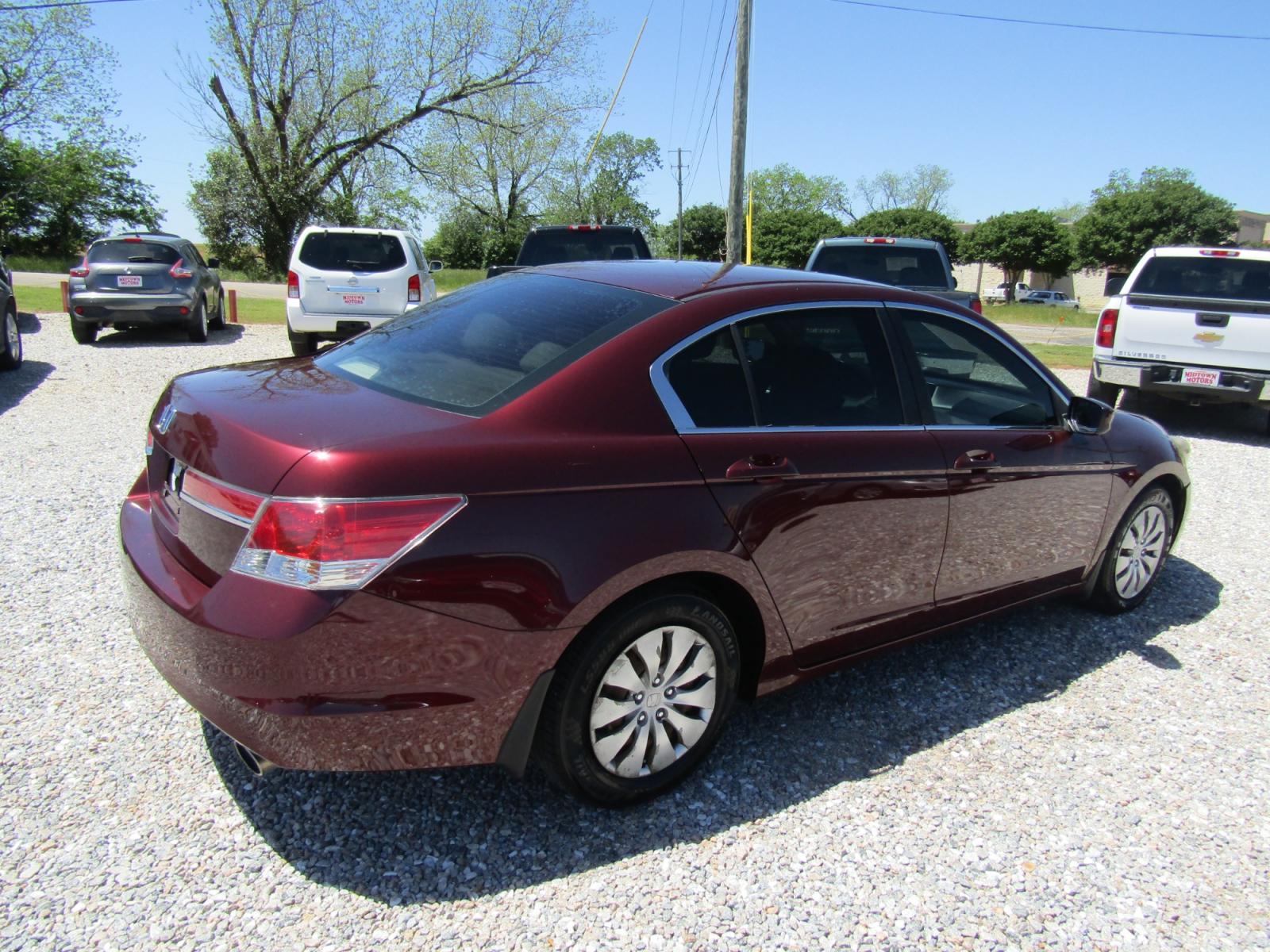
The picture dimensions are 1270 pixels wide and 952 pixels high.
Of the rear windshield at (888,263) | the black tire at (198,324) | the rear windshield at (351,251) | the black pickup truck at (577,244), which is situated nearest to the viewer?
the rear windshield at (888,263)

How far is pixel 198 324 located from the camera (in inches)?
550

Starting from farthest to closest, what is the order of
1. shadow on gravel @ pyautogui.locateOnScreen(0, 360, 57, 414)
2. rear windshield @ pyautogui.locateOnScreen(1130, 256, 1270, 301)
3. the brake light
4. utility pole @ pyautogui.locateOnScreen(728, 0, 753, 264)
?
utility pole @ pyautogui.locateOnScreen(728, 0, 753, 264) → rear windshield @ pyautogui.locateOnScreen(1130, 256, 1270, 301) → shadow on gravel @ pyautogui.locateOnScreen(0, 360, 57, 414) → the brake light

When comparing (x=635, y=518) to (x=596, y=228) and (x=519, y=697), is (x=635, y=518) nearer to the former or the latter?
(x=519, y=697)

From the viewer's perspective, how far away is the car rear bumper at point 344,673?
220 cm

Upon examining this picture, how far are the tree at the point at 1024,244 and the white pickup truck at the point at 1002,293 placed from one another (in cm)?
46

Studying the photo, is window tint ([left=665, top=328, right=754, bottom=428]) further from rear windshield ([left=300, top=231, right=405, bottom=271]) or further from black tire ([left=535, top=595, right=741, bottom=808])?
rear windshield ([left=300, top=231, right=405, bottom=271])

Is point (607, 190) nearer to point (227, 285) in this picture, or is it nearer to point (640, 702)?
point (227, 285)

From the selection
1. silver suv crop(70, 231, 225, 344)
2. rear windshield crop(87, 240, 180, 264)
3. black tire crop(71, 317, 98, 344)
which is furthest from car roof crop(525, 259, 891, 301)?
black tire crop(71, 317, 98, 344)

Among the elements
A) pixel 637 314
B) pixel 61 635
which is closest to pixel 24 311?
pixel 61 635

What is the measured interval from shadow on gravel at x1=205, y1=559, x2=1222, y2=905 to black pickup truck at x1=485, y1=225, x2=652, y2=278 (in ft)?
28.4

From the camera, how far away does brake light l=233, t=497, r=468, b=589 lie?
2.18m

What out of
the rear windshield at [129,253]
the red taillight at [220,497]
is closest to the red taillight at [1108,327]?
the red taillight at [220,497]

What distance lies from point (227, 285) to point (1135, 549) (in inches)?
1323

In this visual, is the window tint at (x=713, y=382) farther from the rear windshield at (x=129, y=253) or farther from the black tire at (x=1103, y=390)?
the rear windshield at (x=129, y=253)
